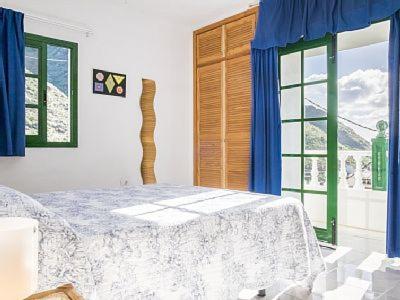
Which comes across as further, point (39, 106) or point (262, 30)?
point (262, 30)

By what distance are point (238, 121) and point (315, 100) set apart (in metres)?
0.99

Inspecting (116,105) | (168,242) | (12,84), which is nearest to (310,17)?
(116,105)

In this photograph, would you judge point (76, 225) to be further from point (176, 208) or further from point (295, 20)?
point (295, 20)

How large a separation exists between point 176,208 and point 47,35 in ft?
8.85

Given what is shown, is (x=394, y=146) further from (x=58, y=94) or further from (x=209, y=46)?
(x=58, y=94)

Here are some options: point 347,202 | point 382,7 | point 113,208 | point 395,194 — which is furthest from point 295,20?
point 113,208

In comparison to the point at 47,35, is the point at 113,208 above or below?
below

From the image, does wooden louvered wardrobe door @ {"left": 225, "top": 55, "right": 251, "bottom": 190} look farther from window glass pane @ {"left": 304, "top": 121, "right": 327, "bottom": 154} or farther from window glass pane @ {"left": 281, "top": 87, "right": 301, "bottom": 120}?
window glass pane @ {"left": 304, "top": 121, "right": 327, "bottom": 154}

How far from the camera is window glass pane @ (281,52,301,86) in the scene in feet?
12.3

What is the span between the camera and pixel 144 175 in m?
4.34

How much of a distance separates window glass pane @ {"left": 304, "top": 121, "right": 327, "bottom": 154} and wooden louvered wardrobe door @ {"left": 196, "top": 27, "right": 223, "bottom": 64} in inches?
61.6

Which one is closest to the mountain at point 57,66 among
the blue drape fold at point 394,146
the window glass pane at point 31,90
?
the window glass pane at point 31,90

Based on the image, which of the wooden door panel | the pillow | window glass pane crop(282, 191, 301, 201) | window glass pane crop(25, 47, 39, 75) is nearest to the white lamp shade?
the pillow

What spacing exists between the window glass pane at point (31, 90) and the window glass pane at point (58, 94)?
131mm
